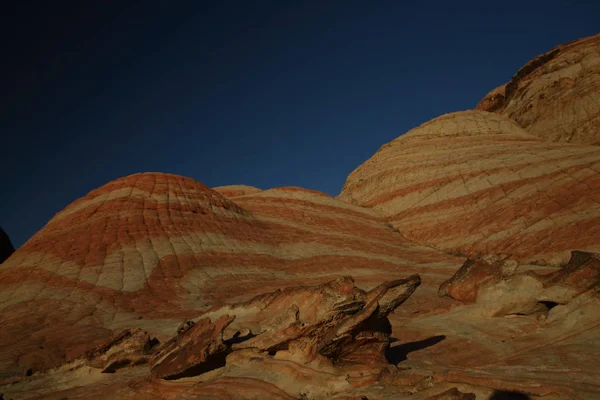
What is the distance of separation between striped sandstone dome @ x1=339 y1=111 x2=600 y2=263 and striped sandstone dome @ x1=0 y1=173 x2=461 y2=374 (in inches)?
121

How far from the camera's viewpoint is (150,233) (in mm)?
27266

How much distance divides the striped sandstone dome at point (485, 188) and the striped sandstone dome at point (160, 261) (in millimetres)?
3064

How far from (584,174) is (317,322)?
26893 millimetres

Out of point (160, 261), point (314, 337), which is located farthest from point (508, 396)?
point (160, 261)

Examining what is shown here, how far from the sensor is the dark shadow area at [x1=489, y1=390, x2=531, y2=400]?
673cm

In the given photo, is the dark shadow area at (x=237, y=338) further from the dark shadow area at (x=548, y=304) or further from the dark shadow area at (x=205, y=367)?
the dark shadow area at (x=548, y=304)

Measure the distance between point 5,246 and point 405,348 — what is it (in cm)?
5080

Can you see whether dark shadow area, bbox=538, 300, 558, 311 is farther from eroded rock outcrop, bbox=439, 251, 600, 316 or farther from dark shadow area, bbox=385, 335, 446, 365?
dark shadow area, bbox=385, 335, 446, 365

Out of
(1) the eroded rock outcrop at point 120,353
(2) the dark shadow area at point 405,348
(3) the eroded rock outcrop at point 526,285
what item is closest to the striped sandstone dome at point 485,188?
(3) the eroded rock outcrop at point 526,285

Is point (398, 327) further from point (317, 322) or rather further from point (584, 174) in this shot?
point (584, 174)

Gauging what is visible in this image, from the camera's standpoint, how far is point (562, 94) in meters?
44.6

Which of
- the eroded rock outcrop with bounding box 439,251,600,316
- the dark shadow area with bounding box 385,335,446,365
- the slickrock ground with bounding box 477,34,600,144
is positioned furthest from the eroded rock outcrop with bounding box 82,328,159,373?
the slickrock ground with bounding box 477,34,600,144

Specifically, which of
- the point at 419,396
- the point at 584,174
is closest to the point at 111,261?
the point at 419,396

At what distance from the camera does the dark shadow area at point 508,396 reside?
673 centimetres
